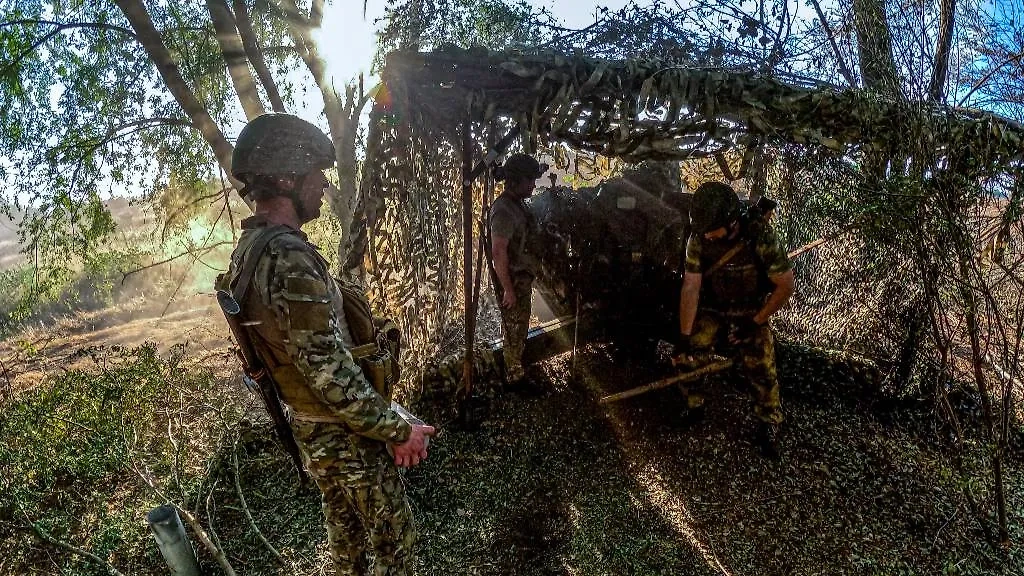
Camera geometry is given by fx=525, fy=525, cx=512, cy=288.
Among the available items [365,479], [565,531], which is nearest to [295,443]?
[365,479]

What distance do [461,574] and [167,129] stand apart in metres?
8.19

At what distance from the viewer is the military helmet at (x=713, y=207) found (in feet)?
12.1

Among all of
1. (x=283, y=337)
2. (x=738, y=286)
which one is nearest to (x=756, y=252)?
(x=738, y=286)

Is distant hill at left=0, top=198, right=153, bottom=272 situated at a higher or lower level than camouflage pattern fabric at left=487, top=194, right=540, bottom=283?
lower

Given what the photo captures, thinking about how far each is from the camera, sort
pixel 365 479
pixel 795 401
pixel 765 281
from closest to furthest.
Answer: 1. pixel 365 479
2. pixel 765 281
3. pixel 795 401

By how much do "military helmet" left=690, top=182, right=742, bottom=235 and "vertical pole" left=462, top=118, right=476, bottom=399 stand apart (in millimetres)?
1614

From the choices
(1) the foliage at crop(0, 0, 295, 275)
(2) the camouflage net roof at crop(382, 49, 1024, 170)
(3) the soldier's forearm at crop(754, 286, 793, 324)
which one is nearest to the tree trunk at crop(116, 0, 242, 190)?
(1) the foliage at crop(0, 0, 295, 275)

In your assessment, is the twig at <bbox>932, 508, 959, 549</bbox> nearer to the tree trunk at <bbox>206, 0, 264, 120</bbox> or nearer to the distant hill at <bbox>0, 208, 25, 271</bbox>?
the tree trunk at <bbox>206, 0, 264, 120</bbox>

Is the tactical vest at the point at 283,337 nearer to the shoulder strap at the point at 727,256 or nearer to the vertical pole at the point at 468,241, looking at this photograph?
the vertical pole at the point at 468,241

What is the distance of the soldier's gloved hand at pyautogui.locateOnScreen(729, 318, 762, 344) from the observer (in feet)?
13.0

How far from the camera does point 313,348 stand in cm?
195

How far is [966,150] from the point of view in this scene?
308cm

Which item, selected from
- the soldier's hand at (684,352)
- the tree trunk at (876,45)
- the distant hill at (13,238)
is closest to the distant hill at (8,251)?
the distant hill at (13,238)

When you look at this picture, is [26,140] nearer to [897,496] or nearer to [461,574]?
[461,574]
